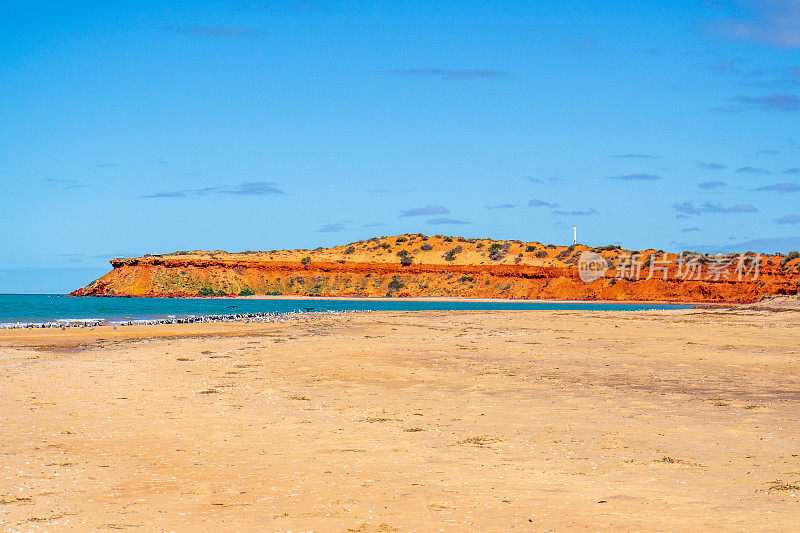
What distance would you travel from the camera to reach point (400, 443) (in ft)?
37.2

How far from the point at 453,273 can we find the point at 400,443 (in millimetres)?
121652

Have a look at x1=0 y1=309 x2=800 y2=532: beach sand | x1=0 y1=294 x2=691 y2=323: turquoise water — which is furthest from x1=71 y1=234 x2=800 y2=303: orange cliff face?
x1=0 y1=309 x2=800 y2=532: beach sand

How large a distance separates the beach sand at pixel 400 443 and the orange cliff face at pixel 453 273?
293ft

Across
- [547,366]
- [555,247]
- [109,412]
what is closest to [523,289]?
[555,247]

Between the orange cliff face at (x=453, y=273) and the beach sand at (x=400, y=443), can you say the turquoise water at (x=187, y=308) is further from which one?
the beach sand at (x=400, y=443)

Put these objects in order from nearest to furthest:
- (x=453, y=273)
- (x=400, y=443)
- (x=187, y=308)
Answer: (x=400, y=443), (x=187, y=308), (x=453, y=273)

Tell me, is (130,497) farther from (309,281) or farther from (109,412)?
(309,281)

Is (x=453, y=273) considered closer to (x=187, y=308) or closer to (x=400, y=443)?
(x=187, y=308)

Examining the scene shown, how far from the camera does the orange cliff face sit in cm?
10950

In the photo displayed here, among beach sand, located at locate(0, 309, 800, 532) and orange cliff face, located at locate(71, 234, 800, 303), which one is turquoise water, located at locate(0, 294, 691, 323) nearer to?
orange cliff face, located at locate(71, 234, 800, 303)

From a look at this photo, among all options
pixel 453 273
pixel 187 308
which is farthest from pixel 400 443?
pixel 453 273

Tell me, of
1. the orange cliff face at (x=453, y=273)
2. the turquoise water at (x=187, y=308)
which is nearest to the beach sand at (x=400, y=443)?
the turquoise water at (x=187, y=308)

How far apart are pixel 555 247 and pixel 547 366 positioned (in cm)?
12890

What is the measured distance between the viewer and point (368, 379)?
1870 centimetres
